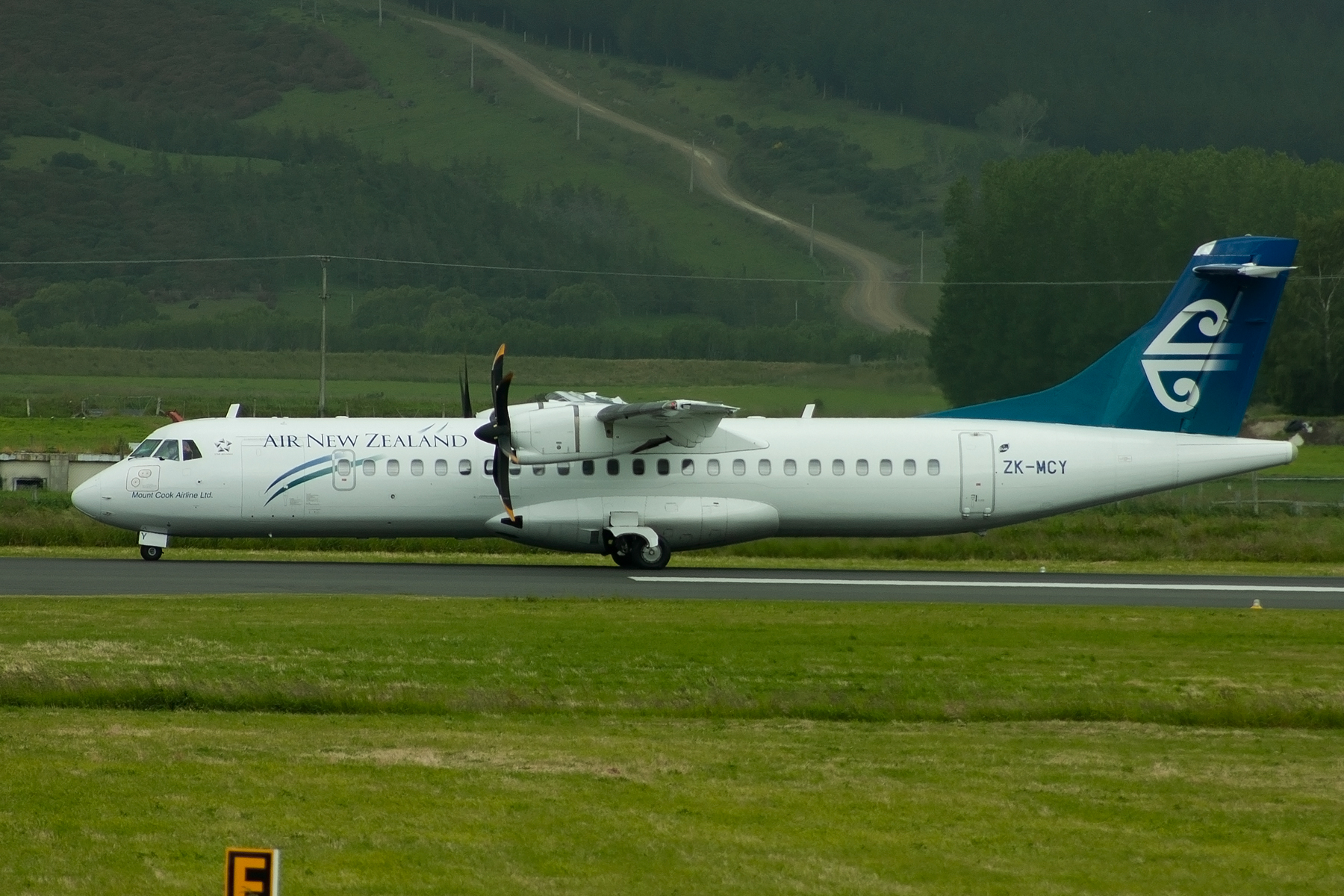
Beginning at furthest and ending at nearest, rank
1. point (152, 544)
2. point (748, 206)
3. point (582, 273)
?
point (748, 206), point (582, 273), point (152, 544)

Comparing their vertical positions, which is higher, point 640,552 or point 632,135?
point 632,135

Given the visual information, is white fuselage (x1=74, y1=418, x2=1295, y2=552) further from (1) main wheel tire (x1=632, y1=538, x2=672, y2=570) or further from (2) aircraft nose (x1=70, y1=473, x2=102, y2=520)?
(1) main wheel tire (x1=632, y1=538, x2=672, y2=570)

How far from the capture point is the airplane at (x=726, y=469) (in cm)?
2845

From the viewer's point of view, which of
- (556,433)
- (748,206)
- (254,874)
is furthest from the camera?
(748,206)

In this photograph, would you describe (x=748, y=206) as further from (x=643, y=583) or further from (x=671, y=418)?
(x=643, y=583)

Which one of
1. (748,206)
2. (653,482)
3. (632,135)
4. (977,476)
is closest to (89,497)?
(653,482)

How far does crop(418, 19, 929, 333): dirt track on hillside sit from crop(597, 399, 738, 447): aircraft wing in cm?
4370

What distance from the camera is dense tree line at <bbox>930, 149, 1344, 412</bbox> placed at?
61688mm

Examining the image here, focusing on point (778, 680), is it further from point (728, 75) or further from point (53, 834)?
point (728, 75)

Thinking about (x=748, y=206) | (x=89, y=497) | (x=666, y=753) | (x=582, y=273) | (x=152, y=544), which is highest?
(x=748, y=206)

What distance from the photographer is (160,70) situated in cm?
14825

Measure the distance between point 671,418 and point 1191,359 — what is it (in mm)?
10105

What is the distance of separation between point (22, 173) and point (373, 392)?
7683cm

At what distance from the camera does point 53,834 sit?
895 centimetres
